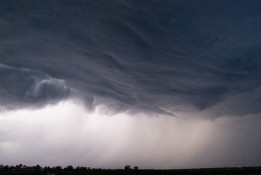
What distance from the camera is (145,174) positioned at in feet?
494
